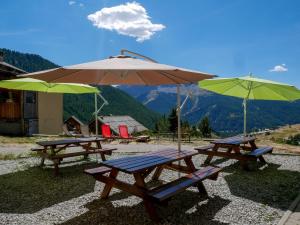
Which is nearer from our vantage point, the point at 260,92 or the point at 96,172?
the point at 96,172

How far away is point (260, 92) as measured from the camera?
29.9 feet

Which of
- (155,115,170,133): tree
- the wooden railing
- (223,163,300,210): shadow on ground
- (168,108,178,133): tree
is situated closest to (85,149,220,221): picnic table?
(223,163,300,210): shadow on ground

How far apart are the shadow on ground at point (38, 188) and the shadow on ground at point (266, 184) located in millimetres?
3194

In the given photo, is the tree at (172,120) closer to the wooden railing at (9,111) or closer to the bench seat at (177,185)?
the wooden railing at (9,111)

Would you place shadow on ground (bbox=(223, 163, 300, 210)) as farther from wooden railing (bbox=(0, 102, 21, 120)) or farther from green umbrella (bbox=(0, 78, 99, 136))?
wooden railing (bbox=(0, 102, 21, 120))

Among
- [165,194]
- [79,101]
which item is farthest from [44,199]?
[79,101]

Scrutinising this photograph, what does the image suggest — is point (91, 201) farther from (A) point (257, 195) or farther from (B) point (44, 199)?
(A) point (257, 195)

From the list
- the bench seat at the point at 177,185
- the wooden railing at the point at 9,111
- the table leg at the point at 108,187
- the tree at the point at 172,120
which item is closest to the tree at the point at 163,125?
the tree at the point at 172,120

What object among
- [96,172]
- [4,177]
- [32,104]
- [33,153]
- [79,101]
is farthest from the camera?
[79,101]

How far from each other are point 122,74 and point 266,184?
4.22 m

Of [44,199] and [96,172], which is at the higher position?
[96,172]

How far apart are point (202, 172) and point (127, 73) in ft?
9.97

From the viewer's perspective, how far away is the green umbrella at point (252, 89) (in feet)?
27.6

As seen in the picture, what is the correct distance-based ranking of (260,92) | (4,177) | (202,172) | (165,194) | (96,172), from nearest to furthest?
1. (165,194)
2. (96,172)
3. (202,172)
4. (4,177)
5. (260,92)
